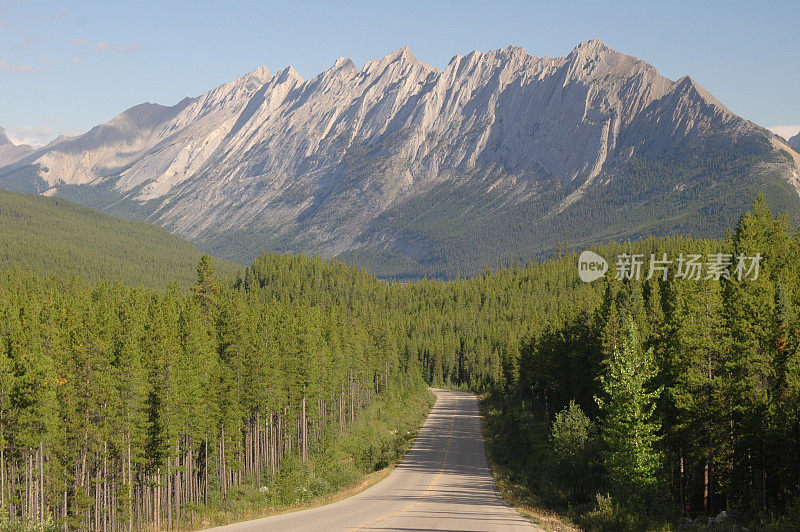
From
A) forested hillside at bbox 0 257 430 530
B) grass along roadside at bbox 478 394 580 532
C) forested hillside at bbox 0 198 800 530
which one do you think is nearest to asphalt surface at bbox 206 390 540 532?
grass along roadside at bbox 478 394 580 532

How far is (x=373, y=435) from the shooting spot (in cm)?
9050

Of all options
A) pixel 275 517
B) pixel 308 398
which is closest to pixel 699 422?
pixel 275 517

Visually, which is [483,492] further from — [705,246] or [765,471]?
[705,246]

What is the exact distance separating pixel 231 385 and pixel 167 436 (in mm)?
11039

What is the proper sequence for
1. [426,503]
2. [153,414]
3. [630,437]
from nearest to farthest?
[630,437] → [426,503] → [153,414]

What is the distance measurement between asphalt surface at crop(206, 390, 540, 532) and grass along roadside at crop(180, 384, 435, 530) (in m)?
2.05

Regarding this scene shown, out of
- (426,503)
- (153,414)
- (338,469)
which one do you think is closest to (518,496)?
(426,503)

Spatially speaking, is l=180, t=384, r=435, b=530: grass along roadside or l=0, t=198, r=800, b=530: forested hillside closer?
l=0, t=198, r=800, b=530: forested hillside

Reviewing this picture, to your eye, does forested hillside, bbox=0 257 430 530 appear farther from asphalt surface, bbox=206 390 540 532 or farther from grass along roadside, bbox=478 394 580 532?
grass along roadside, bbox=478 394 580 532

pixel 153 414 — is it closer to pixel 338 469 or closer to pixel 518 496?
pixel 338 469

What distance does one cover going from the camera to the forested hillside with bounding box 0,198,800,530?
3841 cm

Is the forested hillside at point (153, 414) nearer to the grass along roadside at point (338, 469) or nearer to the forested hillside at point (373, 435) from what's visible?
the forested hillside at point (373, 435)

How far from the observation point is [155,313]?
68.6m

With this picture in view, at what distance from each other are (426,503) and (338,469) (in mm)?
25025
